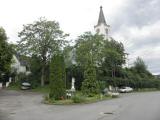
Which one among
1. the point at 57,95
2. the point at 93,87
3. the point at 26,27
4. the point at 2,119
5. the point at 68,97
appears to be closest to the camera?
the point at 2,119

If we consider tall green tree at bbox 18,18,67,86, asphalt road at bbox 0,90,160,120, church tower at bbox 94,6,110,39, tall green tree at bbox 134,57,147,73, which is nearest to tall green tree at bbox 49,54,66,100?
asphalt road at bbox 0,90,160,120

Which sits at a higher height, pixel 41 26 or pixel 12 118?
pixel 41 26

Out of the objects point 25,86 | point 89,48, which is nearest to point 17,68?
point 25,86

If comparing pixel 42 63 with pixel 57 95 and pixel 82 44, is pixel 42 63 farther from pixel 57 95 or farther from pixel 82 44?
pixel 57 95

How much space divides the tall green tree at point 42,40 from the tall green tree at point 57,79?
29872 mm

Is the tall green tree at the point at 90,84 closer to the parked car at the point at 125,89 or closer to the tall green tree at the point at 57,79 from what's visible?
the tall green tree at the point at 57,79

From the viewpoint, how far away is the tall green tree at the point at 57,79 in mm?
35875

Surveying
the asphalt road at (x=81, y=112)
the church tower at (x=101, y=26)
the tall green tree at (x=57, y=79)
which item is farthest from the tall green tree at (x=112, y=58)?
the asphalt road at (x=81, y=112)

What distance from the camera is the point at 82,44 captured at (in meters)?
69.4

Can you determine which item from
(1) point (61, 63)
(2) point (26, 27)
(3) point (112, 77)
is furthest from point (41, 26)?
(1) point (61, 63)

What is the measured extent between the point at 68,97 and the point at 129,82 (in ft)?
147

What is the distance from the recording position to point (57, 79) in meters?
36.4

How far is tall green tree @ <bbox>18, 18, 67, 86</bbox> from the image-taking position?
66875 millimetres

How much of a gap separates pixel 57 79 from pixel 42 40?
3206 cm
